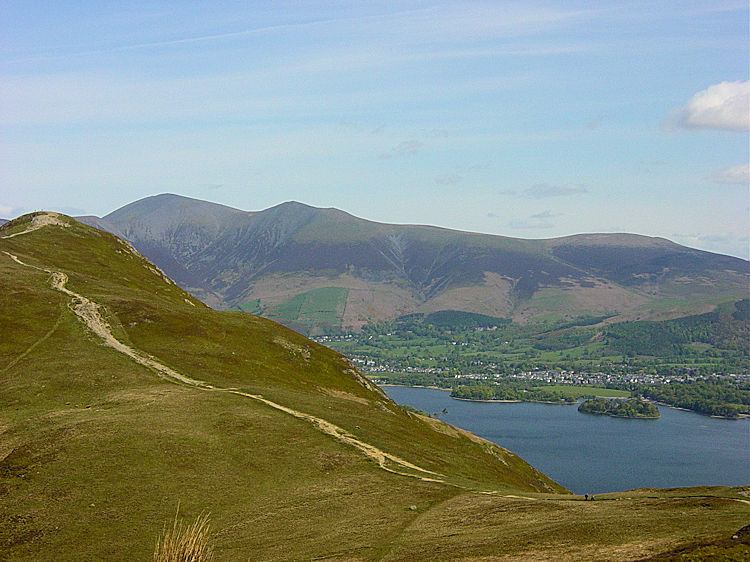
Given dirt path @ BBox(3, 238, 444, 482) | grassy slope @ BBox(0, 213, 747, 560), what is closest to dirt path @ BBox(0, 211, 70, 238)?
dirt path @ BBox(3, 238, 444, 482)

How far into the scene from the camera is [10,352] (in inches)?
3088

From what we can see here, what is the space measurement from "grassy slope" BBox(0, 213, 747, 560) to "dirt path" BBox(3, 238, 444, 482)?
1.51 m

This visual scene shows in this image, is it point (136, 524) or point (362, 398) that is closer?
point (136, 524)

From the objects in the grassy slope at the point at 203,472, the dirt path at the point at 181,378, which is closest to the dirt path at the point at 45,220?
the dirt path at the point at 181,378

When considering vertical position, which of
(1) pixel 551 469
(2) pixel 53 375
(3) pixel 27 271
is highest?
(3) pixel 27 271

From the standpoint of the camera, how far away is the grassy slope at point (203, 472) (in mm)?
37094

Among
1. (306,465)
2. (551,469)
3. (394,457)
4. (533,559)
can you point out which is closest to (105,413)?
(306,465)

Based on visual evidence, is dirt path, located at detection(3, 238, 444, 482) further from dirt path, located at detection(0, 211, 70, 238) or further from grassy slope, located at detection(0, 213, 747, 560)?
dirt path, located at detection(0, 211, 70, 238)

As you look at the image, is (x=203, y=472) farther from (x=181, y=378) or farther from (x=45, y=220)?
(x=45, y=220)

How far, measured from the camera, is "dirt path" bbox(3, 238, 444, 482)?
5518 centimetres

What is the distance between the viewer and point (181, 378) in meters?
78.1

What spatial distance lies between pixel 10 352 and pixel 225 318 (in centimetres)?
4402

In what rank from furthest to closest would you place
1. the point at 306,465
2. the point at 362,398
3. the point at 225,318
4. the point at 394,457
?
the point at 225,318 < the point at 362,398 < the point at 394,457 < the point at 306,465

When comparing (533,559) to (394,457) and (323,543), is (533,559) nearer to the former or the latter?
(323,543)
